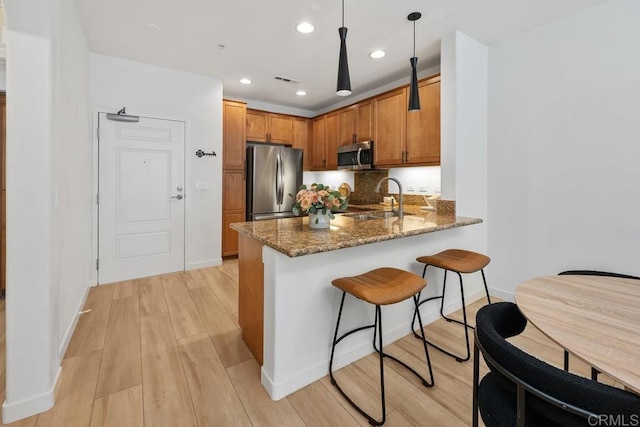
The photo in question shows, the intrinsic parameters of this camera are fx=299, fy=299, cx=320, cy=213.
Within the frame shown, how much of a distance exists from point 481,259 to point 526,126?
151cm

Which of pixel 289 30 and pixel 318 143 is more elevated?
pixel 289 30

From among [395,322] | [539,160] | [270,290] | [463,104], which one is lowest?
[395,322]

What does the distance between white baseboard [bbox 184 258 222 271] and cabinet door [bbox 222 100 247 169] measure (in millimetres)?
1371

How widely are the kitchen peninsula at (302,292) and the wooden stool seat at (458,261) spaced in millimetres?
231

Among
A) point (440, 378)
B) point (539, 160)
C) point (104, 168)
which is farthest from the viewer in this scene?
point (104, 168)

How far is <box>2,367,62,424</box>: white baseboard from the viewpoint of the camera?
1471mm

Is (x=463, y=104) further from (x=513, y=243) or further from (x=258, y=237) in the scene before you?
(x=258, y=237)

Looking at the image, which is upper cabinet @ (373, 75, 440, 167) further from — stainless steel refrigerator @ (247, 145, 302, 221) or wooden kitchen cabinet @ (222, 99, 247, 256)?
wooden kitchen cabinet @ (222, 99, 247, 256)

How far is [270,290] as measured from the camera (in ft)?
5.55

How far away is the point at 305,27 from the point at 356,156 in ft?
6.27

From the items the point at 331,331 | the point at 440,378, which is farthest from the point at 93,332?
the point at 440,378

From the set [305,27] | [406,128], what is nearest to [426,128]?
[406,128]

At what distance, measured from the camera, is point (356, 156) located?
4285 mm

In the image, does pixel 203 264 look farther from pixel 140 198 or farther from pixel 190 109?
pixel 190 109
